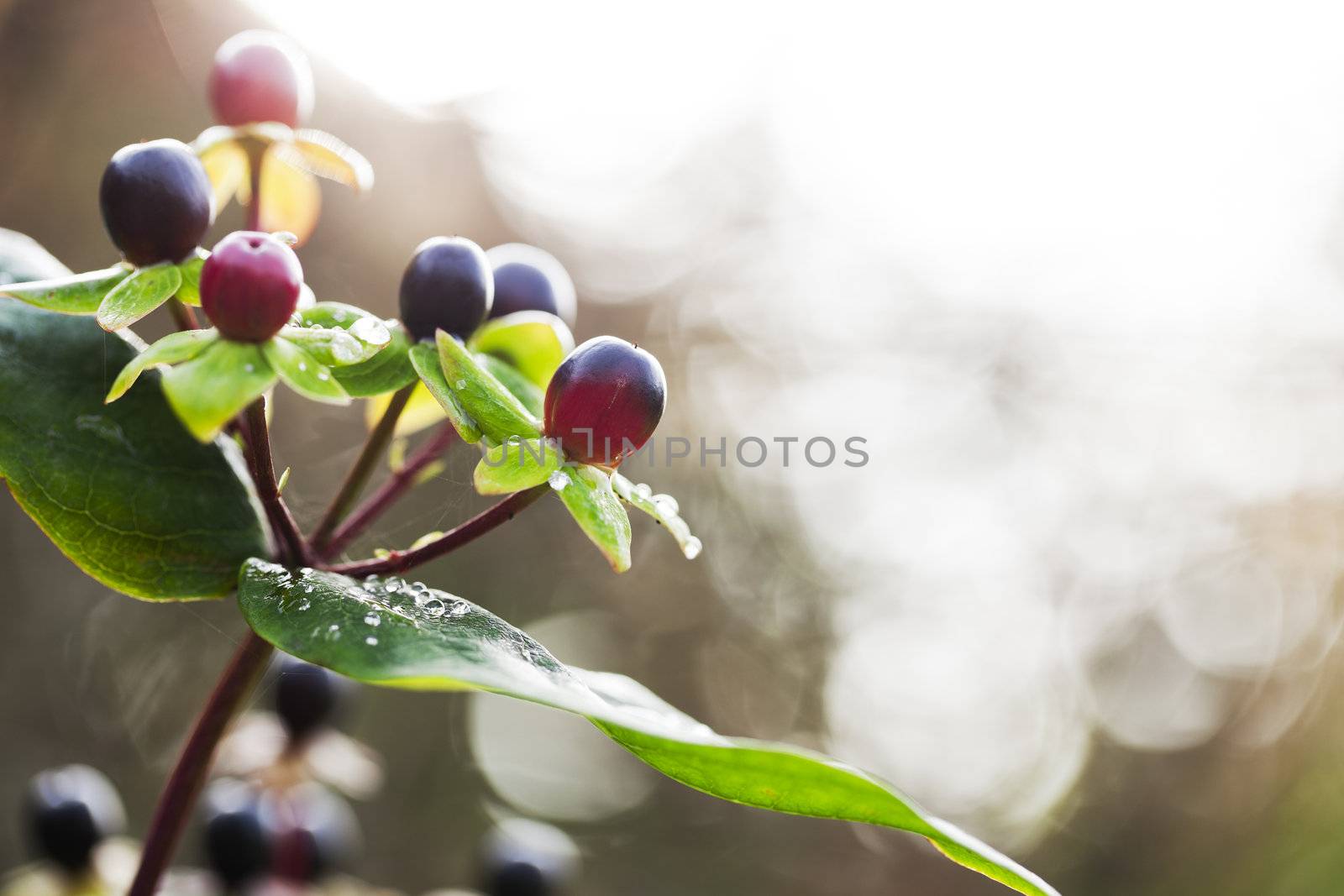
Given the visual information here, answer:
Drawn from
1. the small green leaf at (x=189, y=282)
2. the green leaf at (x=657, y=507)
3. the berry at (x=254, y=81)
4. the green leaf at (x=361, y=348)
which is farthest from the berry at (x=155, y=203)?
the green leaf at (x=657, y=507)

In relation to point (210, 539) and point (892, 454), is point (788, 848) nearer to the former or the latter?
point (892, 454)

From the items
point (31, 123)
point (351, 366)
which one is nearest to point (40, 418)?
point (351, 366)

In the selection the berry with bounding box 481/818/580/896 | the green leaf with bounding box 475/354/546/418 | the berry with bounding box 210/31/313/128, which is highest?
the berry with bounding box 210/31/313/128

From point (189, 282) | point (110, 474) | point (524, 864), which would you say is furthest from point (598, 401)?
point (524, 864)

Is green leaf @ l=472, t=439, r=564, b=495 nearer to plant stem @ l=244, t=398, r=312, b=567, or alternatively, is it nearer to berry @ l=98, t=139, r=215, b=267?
plant stem @ l=244, t=398, r=312, b=567

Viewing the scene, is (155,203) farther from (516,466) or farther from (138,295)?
(516,466)

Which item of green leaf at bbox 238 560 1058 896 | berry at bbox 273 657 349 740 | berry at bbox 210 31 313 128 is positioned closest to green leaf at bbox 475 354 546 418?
green leaf at bbox 238 560 1058 896
